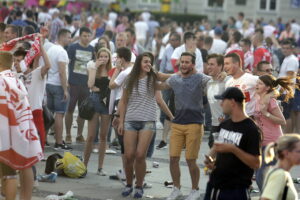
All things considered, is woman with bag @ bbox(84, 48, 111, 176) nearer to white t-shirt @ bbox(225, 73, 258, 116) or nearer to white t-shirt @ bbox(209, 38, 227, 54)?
white t-shirt @ bbox(225, 73, 258, 116)

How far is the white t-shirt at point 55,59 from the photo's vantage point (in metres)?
14.3

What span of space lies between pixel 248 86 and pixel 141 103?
1.34 m

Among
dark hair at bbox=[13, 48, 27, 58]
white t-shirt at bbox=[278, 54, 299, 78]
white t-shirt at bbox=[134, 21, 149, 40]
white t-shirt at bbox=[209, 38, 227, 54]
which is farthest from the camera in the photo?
white t-shirt at bbox=[134, 21, 149, 40]

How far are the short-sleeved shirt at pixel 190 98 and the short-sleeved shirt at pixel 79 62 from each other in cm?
461

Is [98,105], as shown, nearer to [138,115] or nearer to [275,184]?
[138,115]

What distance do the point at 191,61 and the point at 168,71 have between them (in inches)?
260

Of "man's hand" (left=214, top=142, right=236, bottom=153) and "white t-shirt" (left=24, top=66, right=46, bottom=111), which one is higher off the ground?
"man's hand" (left=214, top=142, right=236, bottom=153)

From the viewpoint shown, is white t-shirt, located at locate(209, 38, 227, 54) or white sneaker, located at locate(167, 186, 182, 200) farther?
white t-shirt, located at locate(209, 38, 227, 54)

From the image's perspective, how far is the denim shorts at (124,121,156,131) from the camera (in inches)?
429

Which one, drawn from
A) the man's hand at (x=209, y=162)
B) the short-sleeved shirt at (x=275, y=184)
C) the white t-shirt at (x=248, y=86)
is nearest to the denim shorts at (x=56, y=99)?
the white t-shirt at (x=248, y=86)

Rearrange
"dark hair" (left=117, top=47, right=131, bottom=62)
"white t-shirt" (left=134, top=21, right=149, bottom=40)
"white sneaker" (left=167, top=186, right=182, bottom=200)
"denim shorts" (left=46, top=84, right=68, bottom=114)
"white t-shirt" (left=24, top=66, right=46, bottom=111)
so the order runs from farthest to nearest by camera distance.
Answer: "white t-shirt" (left=134, top=21, right=149, bottom=40)
"denim shorts" (left=46, top=84, right=68, bottom=114)
"dark hair" (left=117, top=47, right=131, bottom=62)
"white t-shirt" (left=24, top=66, right=46, bottom=111)
"white sneaker" (left=167, top=186, right=182, bottom=200)

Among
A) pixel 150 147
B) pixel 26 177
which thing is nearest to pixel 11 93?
pixel 26 177

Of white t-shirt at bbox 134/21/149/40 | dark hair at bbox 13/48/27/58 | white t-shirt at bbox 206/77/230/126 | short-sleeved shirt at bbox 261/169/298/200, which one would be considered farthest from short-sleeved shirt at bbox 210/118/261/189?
white t-shirt at bbox 134/21/149/40

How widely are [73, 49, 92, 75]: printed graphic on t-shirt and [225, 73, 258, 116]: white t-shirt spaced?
175 inches
